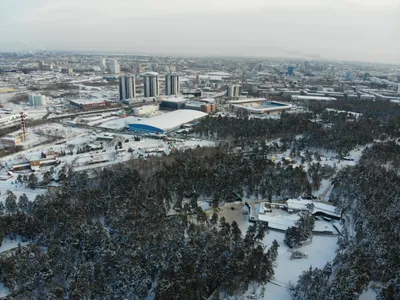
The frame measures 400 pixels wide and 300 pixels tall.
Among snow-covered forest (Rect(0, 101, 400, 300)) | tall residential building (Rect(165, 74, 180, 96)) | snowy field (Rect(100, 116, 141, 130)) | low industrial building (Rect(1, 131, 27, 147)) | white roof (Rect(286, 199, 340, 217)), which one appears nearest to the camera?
snow-covered forest (Rect(0, 101, 400, 300))

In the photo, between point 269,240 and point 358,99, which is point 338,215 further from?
point 358,99

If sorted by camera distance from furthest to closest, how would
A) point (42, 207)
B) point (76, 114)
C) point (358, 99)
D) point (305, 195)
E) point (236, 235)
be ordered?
point (358, 99) < point (76, 114) < point (305, 195) < point (42, 207) < point (236, 235)

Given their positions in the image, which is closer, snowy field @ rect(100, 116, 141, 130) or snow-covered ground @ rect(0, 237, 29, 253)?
snow-covered ground @ rect(0, 237, 29, 253)

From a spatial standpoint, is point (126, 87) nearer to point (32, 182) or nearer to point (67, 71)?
point (32, 182)

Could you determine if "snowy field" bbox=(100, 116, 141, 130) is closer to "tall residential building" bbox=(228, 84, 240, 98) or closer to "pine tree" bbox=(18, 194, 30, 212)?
"pine tree" bbox=(18, 194, 30, 212)

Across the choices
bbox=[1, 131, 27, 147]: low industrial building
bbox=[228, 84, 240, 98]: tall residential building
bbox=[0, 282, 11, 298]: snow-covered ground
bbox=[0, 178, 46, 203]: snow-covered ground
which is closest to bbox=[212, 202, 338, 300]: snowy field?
bbox=[0, 282, 11, 298]: snow-covered ground

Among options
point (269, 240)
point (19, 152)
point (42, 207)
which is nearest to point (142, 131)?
point (19, 152)
